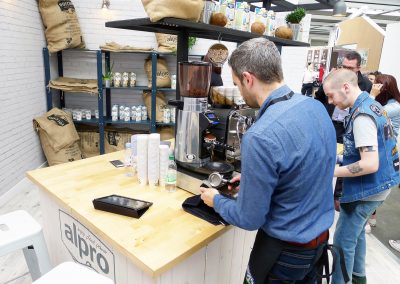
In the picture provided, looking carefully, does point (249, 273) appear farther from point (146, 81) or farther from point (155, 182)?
point (146, 81)

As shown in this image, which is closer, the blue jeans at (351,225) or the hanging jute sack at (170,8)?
the hanging jute sack at (170,8)

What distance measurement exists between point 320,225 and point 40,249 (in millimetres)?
1387

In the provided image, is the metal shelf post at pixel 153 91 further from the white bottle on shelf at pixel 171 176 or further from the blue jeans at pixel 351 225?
the blue jeans at pixel 351 225

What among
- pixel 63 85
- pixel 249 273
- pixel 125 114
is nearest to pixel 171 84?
pixel 125 114

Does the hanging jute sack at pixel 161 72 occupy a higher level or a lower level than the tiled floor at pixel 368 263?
higher

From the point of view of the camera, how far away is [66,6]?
13.2 ft

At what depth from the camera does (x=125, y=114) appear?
447 centimetres

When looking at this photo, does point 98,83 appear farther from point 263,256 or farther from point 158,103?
point 263,256

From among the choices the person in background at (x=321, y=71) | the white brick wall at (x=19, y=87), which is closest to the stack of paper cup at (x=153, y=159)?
the white brick wall at (x=19, y=87)

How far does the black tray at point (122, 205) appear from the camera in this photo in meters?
1.43

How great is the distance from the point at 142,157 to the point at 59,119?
2.90 metres

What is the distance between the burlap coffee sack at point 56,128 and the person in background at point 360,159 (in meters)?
3.38

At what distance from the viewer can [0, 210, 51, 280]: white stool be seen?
147 centimetres

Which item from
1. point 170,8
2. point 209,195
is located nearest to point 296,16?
point 170,8
